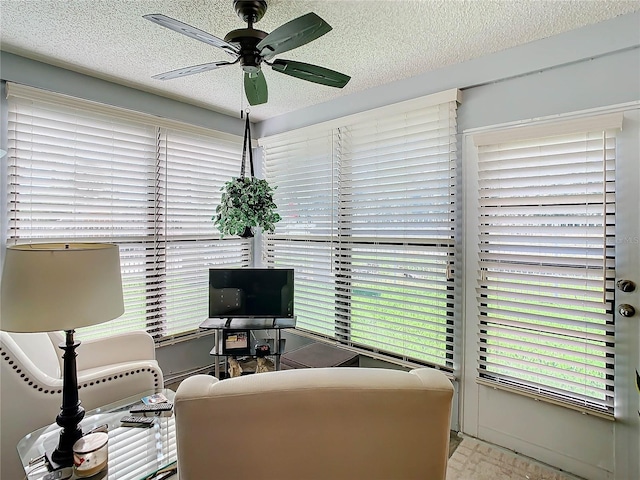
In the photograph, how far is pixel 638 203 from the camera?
6.02ft

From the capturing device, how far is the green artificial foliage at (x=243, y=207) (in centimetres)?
250

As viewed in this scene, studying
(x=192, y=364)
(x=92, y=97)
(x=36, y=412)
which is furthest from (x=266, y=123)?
(x=36, y=412)

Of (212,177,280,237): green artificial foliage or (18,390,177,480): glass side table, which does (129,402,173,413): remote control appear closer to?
(18,390,177,480): glass side table

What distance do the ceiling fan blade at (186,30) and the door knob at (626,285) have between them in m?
2.36

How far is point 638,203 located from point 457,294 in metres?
1.12

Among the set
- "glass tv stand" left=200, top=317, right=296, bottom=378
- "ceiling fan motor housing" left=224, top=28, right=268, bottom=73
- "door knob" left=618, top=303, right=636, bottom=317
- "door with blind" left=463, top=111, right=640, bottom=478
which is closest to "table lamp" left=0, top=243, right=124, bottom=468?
"ceiling fan motor housing" left=224, top=28, right=268, bottom=73

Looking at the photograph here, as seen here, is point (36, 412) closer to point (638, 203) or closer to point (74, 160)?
point (74, 160)

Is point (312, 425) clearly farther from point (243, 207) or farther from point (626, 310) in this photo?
point (626, 310)

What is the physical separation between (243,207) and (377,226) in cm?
109

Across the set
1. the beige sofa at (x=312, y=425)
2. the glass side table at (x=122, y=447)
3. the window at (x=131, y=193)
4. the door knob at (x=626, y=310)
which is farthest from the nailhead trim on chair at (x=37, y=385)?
the door knob at (x=626, y=310)

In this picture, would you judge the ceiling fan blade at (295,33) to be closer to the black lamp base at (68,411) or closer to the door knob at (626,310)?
the black lamp base at (68,411)

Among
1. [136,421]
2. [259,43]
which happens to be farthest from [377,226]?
[136,421]

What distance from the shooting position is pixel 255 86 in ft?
6.10

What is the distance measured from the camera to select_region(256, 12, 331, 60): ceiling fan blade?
129 centimetres
